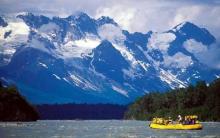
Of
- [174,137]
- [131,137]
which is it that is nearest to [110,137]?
[131,137]

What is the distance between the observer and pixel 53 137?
15062 centimetres

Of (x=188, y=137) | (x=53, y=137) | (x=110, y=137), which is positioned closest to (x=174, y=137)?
(x=188, y=137)

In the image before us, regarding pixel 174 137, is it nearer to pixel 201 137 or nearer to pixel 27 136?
pixel 201 137

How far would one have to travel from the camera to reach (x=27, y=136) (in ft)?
502

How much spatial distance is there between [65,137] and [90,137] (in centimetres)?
531

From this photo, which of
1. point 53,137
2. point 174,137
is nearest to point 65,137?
point 53,137

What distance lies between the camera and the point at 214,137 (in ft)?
492

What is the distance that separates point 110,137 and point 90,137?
4593 millimetres

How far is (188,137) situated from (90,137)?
70.1 feet

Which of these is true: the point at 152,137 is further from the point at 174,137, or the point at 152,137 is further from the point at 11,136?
the point at 11,136

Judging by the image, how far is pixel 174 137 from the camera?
154125 mm

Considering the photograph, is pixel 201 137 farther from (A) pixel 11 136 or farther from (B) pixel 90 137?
(A) pixel 11 136

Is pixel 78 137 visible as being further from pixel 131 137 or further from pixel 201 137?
pixel 201 137

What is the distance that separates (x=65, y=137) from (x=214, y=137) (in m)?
31.5
